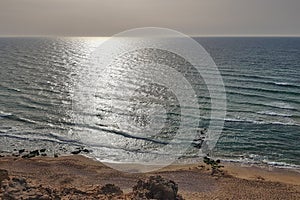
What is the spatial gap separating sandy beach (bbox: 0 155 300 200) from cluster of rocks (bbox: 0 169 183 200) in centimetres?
8

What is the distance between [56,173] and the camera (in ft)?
98.8

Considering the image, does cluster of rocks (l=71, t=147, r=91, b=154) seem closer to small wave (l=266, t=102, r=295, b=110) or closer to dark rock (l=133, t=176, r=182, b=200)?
dark rock (l=133, t=176, r=182, b=200)

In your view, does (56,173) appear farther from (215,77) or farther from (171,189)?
(215,77)

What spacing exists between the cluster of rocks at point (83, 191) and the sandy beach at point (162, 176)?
0.08 meters

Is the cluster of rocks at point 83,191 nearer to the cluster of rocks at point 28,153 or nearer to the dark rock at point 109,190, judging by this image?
the dark rock at point 109,190

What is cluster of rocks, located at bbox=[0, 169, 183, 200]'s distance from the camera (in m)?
17.9

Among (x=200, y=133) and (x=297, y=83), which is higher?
(x=297, y=83)

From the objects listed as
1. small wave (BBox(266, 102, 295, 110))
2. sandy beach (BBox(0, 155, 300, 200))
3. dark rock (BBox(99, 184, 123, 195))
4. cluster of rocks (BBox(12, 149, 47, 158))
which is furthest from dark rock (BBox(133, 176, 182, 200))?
small wave (BBox(266, 102, 295, 110))

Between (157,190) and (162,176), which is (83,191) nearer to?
(157,190)

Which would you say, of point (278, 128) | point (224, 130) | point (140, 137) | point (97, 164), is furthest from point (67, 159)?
point (278, 128)

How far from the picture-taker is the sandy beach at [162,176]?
25681 millimetres

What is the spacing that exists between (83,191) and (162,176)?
9.35 m

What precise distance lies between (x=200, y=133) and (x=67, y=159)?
662 inches

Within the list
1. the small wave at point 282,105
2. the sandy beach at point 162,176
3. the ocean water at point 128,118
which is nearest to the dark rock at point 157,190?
the sandy beach at point 162,176
